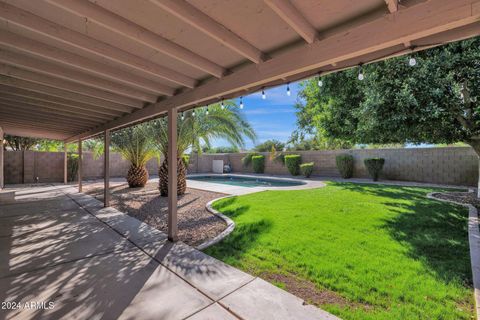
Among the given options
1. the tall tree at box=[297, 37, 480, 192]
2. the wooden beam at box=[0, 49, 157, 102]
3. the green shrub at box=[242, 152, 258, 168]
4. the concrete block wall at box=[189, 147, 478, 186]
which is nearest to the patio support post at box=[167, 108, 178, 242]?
the wooden beam at box=[0, 49, 157, 102]

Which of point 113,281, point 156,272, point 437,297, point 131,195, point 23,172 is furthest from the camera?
point 23,172

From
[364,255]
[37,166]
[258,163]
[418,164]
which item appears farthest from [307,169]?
[37,166]

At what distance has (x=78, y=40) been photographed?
8.11 feet

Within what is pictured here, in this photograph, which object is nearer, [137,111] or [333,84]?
[137,111]

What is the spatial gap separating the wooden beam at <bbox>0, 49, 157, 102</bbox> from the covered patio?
0.01 meters

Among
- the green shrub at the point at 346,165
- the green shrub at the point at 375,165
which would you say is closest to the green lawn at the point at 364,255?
the green shrub at the point at 375,165

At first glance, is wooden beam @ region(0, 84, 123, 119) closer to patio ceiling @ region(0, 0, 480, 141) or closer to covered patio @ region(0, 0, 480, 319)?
covered patio @ region(0, 0, 480, 319)

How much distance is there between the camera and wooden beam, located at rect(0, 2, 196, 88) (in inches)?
83.4

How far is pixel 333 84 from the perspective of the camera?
25.8ft

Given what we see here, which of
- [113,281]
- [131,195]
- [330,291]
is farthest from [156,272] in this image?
[131,195]

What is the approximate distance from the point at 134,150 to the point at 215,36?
9.72 meters

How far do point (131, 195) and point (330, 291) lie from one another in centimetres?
803

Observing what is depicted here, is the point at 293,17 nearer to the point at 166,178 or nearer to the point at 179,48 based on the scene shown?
the point at 179,48

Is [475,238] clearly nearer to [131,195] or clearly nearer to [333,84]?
[333,84]
